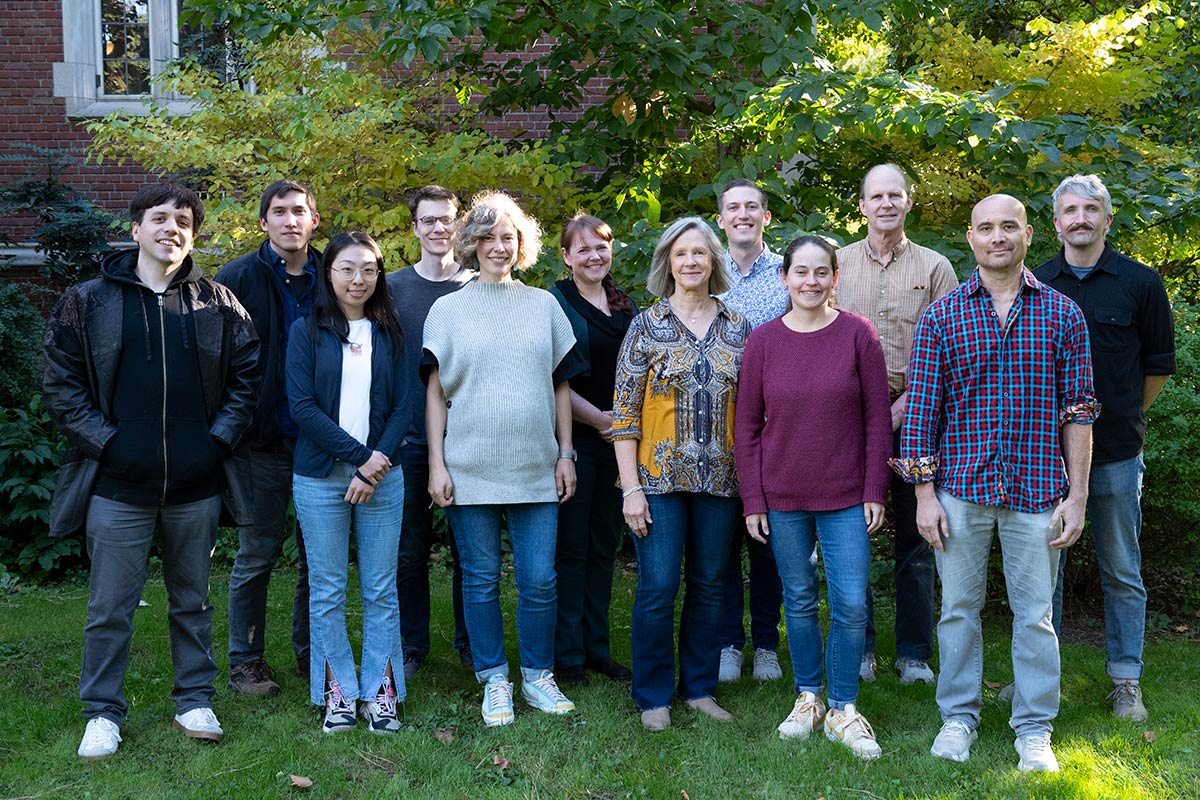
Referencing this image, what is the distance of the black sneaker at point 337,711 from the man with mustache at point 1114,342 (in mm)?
3021

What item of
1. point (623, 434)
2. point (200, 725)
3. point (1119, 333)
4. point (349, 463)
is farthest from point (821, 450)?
point (200, 725)

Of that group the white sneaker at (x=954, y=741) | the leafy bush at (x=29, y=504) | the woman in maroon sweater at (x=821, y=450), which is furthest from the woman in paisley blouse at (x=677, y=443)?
the leafy bush at (x=29, y=504)

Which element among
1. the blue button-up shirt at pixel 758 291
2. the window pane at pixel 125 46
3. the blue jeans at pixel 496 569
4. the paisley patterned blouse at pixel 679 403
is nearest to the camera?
the paisley patterned blouse at pixel 679 403

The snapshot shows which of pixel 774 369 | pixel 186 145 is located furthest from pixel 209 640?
pixel 186 145

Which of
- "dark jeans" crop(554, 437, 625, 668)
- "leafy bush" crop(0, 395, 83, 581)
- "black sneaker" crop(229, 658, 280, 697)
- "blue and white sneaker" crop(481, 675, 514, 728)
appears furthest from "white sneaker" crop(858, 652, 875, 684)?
"leafy bush" crop(0, 395, 83, 581)

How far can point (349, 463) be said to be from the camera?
430 cm

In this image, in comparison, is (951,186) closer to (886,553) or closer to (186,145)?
(886,553)

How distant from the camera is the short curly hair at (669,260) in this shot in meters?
4.41

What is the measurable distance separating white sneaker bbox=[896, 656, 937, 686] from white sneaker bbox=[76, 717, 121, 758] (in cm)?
341

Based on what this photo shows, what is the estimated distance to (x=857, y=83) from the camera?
5.83 meters

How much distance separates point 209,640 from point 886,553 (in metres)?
4.84

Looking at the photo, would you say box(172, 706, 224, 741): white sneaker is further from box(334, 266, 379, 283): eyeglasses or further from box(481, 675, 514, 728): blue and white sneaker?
box(334, 266, 379, 283): eyeglasses

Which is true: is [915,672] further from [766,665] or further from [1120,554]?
[1120,554]

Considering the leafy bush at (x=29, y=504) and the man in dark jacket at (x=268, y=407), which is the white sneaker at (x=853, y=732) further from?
the leafy bush at (x=29, y=504)
